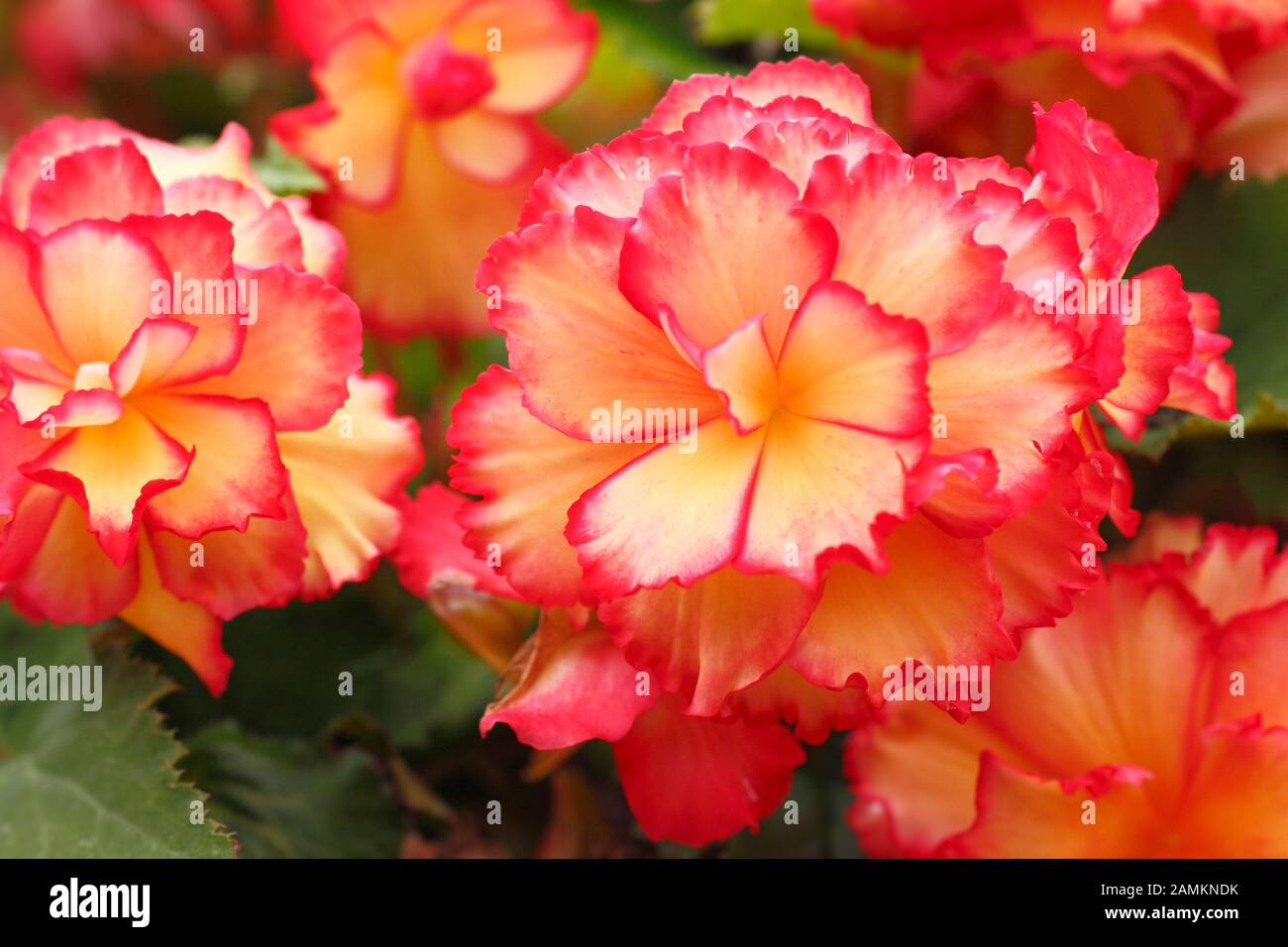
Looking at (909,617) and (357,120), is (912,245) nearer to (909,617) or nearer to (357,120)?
(909,617)

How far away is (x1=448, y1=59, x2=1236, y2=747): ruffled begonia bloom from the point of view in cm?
35

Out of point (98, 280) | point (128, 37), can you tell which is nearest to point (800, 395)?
point (98, 280)

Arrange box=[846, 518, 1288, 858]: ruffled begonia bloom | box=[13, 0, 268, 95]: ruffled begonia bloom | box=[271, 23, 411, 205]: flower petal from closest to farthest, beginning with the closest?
box=[846, 518, 1288, 858]: ruffled begonia bloom
box=[271, 23, 411, 205]: flower petal
box=[13, 0, 268, 95]: ruffled begonia bloom

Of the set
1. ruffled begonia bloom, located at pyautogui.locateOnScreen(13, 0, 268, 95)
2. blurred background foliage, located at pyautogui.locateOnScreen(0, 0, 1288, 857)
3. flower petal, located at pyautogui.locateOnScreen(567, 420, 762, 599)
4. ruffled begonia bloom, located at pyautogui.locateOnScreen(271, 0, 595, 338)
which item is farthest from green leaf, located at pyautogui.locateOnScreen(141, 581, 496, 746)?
ruffled begonia bloom, located at pyautogui.locateOnScreen(13, 0, 268, 95)

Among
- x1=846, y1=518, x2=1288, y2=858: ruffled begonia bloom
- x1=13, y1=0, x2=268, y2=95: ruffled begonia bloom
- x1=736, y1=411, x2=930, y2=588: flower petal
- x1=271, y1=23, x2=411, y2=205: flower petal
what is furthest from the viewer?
x1=13, y1=0, x2=268, y2=95: ruffled begonia bloom

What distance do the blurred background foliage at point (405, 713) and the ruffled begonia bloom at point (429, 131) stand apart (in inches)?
1.3

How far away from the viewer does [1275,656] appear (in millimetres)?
445

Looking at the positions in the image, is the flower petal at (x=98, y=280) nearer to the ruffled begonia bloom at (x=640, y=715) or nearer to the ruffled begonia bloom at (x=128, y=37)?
the ruffled begonia bloom at (x=640, y=715)

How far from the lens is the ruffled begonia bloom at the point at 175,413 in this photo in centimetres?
40

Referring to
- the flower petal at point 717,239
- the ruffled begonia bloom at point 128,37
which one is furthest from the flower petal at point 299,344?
the ruffled begonia bloom at point 128,37

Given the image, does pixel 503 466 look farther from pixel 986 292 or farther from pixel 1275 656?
pixel 1275 656

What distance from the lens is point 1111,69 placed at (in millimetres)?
535

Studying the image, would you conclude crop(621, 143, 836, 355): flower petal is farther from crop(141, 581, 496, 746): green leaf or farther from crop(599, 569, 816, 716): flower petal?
crop(141, 581, 496, 746): green leaf

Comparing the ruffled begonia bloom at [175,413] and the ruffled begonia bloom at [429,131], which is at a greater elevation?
the ruffled begonia bloom at [429,131]
